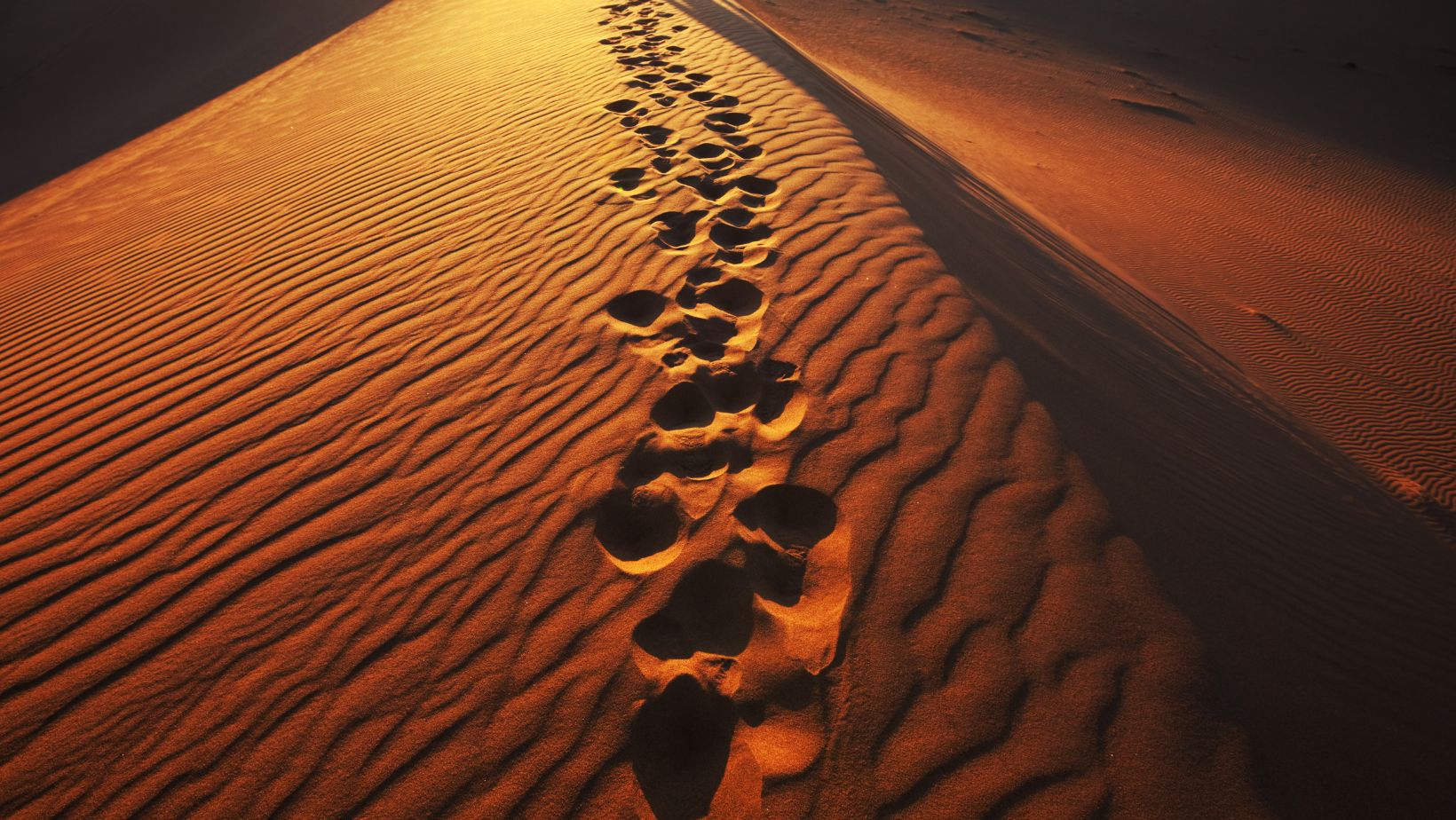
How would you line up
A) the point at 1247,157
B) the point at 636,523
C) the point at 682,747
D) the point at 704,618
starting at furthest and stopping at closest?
the point at 1247,157 → the point at 636,523 → the point at 704,618 → the point at 682,747

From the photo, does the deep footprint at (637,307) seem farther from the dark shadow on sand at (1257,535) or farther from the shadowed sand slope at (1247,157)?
the shadowed sand slope at (1247,157)

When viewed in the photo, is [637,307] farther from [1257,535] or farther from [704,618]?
[1257,535]

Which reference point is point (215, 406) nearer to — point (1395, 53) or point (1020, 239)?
point (1020, 239)

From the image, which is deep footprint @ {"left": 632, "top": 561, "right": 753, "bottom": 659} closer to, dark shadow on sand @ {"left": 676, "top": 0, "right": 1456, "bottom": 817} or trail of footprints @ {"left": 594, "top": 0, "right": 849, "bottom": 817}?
trail of footprints @ {"left": 594, "top": 0, "right": 849, "bottom": 817}

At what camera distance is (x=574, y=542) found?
1919mm

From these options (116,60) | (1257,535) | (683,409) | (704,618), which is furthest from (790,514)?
(116,60)

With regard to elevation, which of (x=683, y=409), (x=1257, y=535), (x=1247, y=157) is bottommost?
(x=1247, y=157)

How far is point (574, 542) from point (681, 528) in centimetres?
34

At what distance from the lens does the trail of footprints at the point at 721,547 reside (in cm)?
150

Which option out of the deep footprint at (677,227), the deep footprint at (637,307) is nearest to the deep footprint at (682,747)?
the deep footprint at (637,307)

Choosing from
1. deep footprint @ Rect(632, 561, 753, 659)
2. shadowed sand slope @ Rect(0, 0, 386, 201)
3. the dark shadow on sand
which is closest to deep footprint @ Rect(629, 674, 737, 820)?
deep footprint @ Rect(632, 561, 753, 659)

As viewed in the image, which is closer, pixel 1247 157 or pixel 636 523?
pixel 636 523

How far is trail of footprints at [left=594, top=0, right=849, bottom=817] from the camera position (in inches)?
59.2

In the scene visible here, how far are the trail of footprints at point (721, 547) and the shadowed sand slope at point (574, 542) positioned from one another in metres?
0.01
